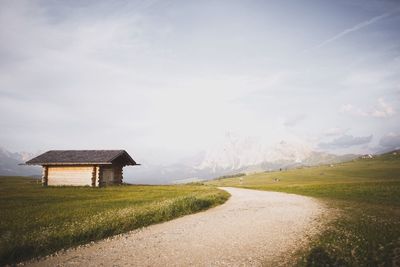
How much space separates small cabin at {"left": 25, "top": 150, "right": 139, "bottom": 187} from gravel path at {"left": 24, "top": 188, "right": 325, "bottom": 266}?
1445 inches

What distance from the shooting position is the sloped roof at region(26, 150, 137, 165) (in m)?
49.4

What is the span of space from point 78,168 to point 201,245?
4528 cm

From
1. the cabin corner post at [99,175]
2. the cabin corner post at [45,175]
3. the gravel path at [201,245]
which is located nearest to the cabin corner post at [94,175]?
the cabin corner post at [99,175]

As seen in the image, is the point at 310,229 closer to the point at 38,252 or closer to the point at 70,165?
the point at 38,252

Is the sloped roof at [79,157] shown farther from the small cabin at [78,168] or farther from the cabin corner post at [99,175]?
the cabin corner post at [99,175]

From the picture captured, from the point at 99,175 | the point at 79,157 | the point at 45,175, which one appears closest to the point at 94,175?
the point at 99,175

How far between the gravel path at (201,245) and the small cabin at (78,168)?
36.7 meters

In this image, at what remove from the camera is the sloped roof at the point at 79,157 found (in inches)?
1946

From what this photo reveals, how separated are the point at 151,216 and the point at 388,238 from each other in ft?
41.2

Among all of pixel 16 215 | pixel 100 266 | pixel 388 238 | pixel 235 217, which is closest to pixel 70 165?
pixel 16 215

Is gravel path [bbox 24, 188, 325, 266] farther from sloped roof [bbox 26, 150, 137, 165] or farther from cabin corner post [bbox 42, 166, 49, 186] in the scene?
cabin corner post [bbox 42, 166, 49, 186]

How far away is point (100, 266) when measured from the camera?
8805mm

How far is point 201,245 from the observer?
11.3 m

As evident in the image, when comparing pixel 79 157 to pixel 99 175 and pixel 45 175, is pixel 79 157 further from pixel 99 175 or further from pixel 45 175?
pixel 45 175
